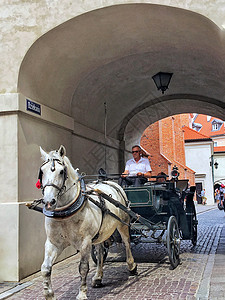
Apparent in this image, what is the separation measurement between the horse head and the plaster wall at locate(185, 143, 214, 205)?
4104cm

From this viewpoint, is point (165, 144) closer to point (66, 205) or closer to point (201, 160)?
point (201, 160)

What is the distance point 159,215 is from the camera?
275 inches

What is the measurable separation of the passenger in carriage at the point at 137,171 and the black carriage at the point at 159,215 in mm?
195

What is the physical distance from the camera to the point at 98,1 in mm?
6051

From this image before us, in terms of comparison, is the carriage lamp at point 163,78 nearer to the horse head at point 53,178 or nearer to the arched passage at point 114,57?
the arched passage at point 114,57

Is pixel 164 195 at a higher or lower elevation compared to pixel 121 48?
lower

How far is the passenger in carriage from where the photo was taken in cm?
676

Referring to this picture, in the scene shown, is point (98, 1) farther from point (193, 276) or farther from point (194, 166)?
point (194, 166)

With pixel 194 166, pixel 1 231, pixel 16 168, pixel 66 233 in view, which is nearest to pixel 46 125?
pixel 16 168

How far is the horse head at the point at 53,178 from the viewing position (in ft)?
12.4

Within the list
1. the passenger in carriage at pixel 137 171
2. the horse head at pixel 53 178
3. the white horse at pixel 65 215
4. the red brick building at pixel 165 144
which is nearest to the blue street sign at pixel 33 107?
the passenger in carriage at pixel 137 171

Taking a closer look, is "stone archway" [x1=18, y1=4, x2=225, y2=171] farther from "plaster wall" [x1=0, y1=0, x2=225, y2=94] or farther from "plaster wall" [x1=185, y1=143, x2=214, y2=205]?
"plaster wall" [x1=185, y1=143, x2=214, y2=205]

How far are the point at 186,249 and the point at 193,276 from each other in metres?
2.66

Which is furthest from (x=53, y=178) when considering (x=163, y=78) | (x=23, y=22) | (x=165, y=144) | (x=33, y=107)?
(x=165, y=144)
